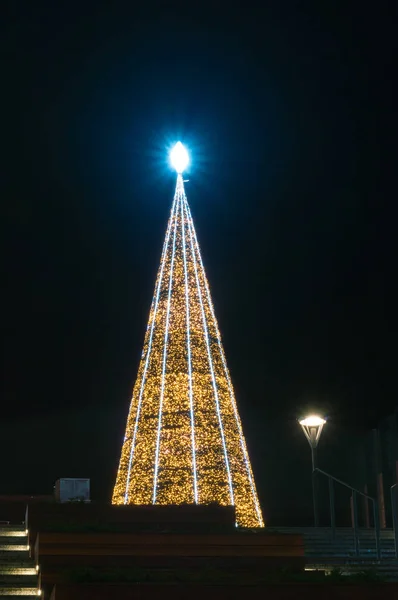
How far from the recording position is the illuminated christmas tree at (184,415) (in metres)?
20.7

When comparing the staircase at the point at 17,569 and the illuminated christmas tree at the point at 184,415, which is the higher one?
the illuminated christmas tree at the point at 184,415

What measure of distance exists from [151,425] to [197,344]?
6.77 feet

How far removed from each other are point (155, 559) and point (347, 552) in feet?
12.3

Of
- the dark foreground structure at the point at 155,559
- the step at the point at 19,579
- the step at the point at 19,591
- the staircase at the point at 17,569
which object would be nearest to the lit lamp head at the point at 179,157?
the dark foreground structure at the point at 155,559

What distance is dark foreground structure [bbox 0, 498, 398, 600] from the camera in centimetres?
977

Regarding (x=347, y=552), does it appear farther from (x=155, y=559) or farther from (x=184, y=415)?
(x=184, y=415)

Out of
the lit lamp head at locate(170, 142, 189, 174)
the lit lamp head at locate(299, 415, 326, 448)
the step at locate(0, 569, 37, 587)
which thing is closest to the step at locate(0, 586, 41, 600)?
the step at locate(0, 569, 37, 587)

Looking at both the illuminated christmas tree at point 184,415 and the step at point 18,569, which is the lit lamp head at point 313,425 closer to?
the illuminated christmas tree at point 184,415

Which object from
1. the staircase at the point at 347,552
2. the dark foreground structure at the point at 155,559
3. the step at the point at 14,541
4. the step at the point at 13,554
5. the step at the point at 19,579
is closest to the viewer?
the dark foreground structure at the point at 155,559

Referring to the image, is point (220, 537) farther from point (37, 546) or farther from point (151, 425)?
point (151, 425)

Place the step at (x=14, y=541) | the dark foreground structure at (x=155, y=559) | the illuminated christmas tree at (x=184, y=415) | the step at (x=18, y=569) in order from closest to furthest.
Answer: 1. the dark foreground structure at (x=155, y=559)
2. the step at (x=18, y=569)
3. the step at (x=14, y=541)
4. the illuminated christmas tree at (x=184, y=415)

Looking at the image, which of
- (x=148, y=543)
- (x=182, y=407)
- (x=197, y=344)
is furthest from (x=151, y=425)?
(x=148, y=543)

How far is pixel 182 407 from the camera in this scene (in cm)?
2125

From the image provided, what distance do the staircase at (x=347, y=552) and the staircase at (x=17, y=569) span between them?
11.8 feet
